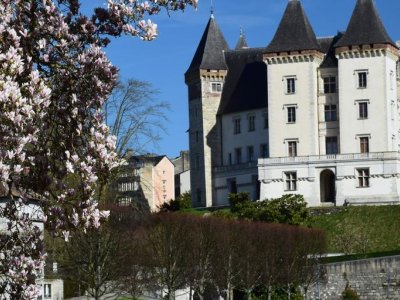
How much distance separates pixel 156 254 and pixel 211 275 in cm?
422

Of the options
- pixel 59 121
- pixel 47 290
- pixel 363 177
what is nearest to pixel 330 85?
pixel 363 177

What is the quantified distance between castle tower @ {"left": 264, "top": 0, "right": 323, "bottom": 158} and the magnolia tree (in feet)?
214

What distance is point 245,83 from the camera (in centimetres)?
8338

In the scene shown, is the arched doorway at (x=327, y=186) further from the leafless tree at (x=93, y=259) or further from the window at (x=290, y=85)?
the leafless tree at (x=93, y=259)

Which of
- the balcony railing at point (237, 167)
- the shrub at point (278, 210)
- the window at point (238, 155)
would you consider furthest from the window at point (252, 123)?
the shrub at point (278, 210)

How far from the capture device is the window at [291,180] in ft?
250

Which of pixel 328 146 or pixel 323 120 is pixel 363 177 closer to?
pixel 328 146

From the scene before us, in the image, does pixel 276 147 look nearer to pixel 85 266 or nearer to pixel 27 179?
pixel 85 266

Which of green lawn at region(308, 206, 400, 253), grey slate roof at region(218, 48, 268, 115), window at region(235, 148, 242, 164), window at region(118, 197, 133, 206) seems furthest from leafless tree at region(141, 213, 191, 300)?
grey slate roof at region(218, 48, 268, 115)

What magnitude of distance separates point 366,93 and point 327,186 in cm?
712

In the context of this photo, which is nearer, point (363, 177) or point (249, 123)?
point (363, 177)

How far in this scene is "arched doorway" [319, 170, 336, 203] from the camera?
3009 inches

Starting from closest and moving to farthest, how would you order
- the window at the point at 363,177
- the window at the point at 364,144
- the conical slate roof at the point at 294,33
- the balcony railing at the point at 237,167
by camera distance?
the window at the point at 363,177 < the window at the point at 364,144 < the conical slate roof at the point at 294,33 < the balcony railing at the point at 237,167

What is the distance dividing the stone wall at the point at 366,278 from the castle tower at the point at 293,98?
2095 centimetres
